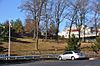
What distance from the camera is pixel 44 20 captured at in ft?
307

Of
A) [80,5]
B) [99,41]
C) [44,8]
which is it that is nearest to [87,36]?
[80,5]

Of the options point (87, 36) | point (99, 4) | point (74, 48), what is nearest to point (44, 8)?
point (99, 4)

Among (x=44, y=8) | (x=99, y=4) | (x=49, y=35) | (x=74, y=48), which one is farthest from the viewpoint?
(x=49, y=35)

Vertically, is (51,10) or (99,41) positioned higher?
(51,10)

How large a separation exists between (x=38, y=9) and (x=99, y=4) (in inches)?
1008

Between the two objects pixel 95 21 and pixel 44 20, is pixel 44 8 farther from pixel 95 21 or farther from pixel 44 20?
pixel 95 21

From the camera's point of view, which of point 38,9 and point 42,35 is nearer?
point 38,9

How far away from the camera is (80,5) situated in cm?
9975

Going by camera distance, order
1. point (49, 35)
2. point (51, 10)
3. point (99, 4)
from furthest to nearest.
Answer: point (49, 35) < point (99, 4) < point (51, 10)

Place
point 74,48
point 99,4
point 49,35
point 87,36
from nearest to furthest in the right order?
point 74,48 → point 99,4 → point 49,35 → point 87,36

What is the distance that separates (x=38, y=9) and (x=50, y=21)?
1367 centimetres

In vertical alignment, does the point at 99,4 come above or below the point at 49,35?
above

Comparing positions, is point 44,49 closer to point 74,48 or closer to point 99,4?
point 74,48

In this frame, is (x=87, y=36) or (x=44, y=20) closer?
(x=44, y=20)
